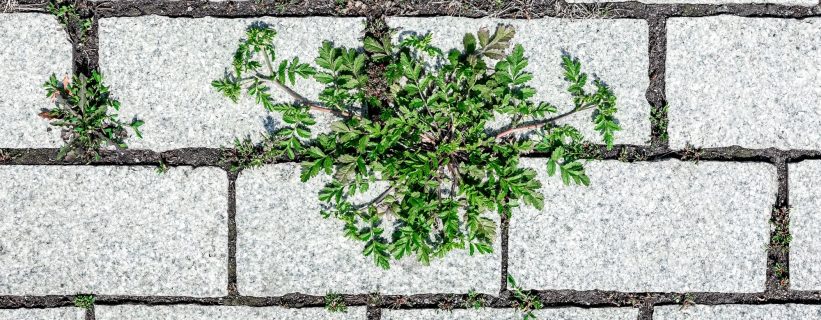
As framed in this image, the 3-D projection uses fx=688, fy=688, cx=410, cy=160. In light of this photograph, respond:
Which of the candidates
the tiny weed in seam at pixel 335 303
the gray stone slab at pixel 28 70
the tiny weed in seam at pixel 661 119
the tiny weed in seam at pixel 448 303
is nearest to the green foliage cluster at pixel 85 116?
the gray stone slab at pixel 28 70

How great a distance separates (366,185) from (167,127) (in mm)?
944

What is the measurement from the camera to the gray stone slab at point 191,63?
302 centimetres

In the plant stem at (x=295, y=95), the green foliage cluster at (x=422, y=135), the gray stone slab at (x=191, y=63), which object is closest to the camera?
the green foliage cluster at (x=422, y=135)

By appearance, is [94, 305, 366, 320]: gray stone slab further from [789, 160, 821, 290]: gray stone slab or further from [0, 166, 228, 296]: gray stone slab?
[789, 160, 821, 290]: gray stone slab

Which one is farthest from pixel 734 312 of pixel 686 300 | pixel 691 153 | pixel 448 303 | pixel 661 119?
pixel 448 303

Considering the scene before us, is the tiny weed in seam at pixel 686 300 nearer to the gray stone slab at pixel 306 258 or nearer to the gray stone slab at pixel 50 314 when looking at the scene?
the gray stone slab at pixel 306 258

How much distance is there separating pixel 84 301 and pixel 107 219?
383mm

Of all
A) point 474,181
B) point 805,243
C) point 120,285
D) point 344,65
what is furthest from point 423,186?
point 805,243

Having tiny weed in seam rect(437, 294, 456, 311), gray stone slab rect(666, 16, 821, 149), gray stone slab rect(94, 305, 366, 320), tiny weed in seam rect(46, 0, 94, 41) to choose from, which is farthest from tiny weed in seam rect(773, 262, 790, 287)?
tiny weed in seam rect(46, 0, 94, 41)

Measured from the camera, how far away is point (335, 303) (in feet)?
10.0

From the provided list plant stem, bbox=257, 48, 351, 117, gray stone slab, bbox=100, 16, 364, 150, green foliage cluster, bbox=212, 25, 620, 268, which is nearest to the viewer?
green foliage cluster, bbox=212, 25, 620, 268

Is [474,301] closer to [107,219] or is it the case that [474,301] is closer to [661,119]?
[661,119]

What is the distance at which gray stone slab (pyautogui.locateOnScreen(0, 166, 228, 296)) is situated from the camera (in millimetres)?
3025

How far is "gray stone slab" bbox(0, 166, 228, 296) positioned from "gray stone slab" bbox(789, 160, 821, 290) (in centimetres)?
253
